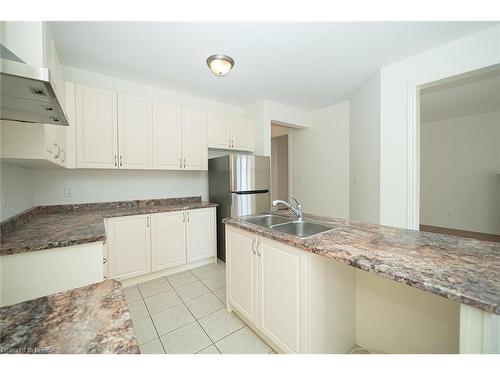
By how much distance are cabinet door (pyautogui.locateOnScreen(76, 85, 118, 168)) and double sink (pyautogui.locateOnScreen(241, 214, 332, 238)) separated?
176 cm

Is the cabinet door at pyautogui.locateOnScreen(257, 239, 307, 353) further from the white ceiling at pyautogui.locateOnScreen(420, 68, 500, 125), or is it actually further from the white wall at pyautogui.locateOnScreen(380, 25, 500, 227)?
the white ceiling at pyautogui.locateOnScreen(420, 68, 500, 125)

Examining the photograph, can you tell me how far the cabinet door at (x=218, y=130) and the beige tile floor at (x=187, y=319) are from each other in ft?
6.07

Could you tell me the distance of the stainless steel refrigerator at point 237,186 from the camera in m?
2.68

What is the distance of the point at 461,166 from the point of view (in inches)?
173

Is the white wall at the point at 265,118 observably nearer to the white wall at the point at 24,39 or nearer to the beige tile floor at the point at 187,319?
the beige tile floor at the point at 187,319

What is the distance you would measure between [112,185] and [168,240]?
1.01m

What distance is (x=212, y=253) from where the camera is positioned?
281 centimetres

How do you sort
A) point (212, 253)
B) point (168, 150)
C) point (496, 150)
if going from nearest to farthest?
1. point (168, 150)
2. point (212, 253)
3. point (496, 150)

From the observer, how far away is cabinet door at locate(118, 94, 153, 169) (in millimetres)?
2301

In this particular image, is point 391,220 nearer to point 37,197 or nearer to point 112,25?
point 112,25

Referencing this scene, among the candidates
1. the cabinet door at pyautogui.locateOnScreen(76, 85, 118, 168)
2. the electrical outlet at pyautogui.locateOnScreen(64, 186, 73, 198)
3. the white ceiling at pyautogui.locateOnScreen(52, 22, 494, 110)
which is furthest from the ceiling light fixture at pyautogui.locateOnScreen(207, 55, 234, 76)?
the electrical outlet at pyautogui.locateOnScreen(64, 186, 73, 198)

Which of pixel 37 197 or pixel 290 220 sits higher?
pixel 37 197

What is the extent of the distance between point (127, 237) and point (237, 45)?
2275 millimetres
